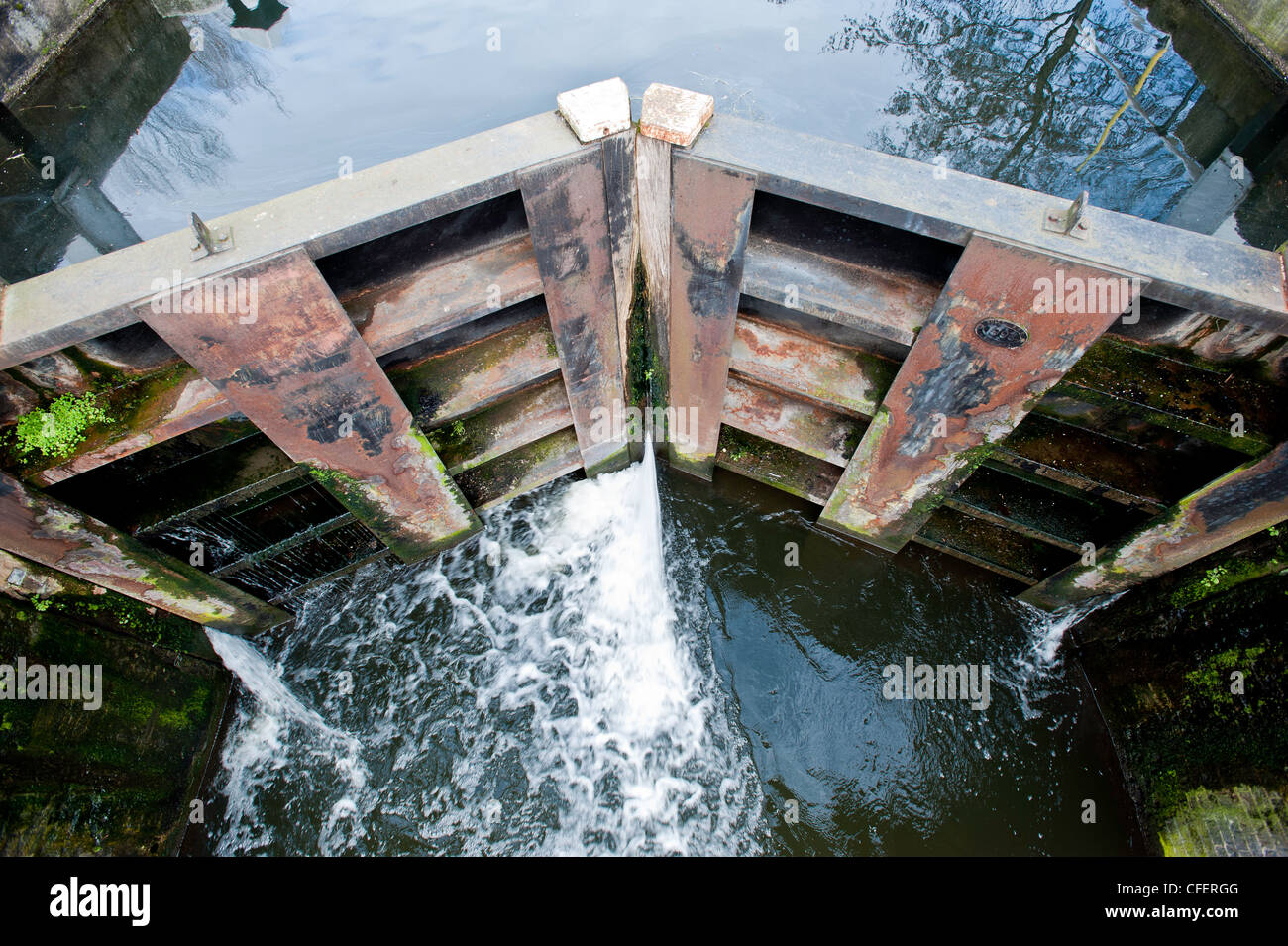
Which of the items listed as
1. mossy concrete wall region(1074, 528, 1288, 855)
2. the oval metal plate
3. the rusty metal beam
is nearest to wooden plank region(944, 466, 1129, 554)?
mossy concrete wall region(1074, 528, 1288, 855)

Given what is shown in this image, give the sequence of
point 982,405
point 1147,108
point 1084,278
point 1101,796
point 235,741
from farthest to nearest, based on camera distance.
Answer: point 1147,108
point 235,741
point 1101,796
point 982,405
point 1084,278

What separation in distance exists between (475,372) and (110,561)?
356 centimetres

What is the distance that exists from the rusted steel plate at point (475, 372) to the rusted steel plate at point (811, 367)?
1.96m

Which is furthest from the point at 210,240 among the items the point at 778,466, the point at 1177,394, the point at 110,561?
the point at 1177,394

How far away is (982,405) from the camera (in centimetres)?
561

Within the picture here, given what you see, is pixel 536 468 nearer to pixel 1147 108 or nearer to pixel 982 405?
pixel 982 405

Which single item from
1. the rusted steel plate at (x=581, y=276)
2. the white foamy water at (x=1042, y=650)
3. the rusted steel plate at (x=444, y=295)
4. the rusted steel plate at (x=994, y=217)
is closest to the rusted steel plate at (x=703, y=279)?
the rusted steel plate at (x=994, y=217)

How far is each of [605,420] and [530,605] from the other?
7.98 feet

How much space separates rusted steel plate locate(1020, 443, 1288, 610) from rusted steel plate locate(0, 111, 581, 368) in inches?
225

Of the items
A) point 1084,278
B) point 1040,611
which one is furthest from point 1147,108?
point 1084,278

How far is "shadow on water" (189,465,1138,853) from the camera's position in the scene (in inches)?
269

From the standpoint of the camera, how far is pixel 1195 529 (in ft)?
19.0

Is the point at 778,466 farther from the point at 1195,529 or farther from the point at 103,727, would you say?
the point at 103,727

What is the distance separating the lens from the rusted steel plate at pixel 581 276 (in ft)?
16.9
